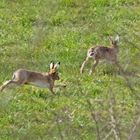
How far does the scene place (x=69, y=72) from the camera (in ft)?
43.5

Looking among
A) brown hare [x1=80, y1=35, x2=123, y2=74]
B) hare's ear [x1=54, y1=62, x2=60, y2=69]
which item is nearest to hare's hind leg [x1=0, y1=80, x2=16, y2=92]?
hare's ear [x1=54, y1=62, x2=60, y2=69]

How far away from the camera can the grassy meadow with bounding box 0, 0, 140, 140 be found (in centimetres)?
591

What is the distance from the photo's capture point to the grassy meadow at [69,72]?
19.4 ft

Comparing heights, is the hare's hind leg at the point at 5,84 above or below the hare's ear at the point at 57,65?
above

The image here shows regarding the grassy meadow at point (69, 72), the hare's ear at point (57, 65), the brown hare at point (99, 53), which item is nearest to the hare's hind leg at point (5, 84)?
the grassy meadow at point (69, 72)

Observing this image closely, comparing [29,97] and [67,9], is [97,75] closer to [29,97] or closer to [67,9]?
[29,97]

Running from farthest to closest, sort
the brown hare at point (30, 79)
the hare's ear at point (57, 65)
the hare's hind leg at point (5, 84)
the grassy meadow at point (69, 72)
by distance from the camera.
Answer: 1. the hare's ear at point (57, 65)
2. the brown hare at point (30, 79)
3. the hare's hind leg at point (5, 84)
4. the grassy meadow at point (69, 72)

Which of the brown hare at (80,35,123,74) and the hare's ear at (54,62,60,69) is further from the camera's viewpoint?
the brown hare at (80,35,123,74)

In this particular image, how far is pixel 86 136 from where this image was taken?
905 cm

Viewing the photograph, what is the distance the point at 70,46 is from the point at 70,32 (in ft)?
3.35

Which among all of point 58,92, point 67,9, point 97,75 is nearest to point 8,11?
point 67,9

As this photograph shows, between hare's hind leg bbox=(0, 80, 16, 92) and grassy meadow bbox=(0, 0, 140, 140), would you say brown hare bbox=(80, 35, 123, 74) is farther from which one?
hare's hind leg bbox=(0, 80, 16, 92)

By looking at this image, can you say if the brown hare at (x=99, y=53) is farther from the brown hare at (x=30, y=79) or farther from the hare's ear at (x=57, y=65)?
the brown hare at (x=30, y=79)

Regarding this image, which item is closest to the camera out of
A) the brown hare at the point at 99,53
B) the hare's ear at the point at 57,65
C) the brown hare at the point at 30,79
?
the brown hare at the point at 30,79
